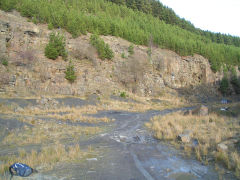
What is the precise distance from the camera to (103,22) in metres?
43.7

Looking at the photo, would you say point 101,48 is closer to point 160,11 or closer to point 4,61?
point 4,61

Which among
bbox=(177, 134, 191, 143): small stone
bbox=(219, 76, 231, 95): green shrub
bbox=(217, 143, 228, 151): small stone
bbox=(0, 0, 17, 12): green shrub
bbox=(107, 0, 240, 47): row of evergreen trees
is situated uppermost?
bbox=(107, 0, 240, 47): row of evergreen trees

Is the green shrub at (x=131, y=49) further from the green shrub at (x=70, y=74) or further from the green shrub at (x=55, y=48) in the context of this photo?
the green shrub at (x=70, y=74)

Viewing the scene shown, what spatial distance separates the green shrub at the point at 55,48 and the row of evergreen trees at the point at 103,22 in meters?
4.99

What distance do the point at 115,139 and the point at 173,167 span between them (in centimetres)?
452

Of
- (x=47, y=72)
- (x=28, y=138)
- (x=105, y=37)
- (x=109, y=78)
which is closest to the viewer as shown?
(x=28, y=138)

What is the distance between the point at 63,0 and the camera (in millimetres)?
56812

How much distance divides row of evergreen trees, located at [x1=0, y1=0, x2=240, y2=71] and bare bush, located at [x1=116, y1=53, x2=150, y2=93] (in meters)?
8.62

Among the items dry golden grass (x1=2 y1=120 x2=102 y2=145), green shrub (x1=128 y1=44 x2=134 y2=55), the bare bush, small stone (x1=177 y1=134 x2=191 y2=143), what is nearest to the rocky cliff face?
the bare bush

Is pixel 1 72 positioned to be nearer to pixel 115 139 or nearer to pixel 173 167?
pixel 115 139

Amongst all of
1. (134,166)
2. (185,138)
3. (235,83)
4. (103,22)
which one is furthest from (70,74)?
(235,83)

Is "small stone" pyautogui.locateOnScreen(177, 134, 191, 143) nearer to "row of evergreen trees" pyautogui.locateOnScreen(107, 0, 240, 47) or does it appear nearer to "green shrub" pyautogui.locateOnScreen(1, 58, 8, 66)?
"green shrub" pyautogui.locateOnScreen(1, 58, 8, 66)

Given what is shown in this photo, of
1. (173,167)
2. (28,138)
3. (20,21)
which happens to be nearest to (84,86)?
(20,21)

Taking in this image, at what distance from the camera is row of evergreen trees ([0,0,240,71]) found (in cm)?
3550
